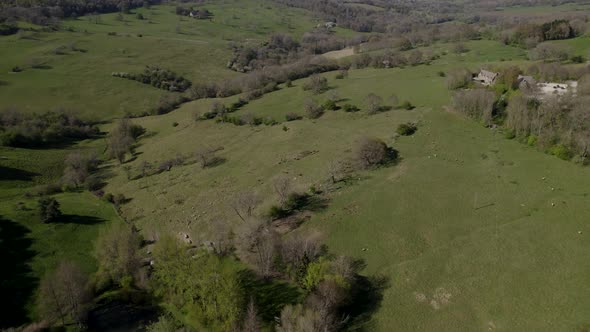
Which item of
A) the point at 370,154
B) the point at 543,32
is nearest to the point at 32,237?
the point at 370,154

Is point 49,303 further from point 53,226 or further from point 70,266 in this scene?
point 53,226

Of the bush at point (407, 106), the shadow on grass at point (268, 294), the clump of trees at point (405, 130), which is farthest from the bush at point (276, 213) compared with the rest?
the bush at point (407, 106)

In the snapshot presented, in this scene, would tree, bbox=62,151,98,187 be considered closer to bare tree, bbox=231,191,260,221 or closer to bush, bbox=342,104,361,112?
bare tree, bbox=231,191,260,221

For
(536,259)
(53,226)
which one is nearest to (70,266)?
(53,226)

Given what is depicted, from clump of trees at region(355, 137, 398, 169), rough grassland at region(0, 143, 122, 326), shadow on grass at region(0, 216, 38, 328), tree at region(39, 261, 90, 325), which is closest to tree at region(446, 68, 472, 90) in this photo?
clump of trees at region(355, 137, 398, 169)

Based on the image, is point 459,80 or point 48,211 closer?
point 48,211

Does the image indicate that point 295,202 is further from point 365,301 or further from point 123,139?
point 123,139

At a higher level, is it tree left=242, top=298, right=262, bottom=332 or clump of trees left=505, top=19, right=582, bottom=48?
clump of trees left=505, top=19, right=582, bottom=48
